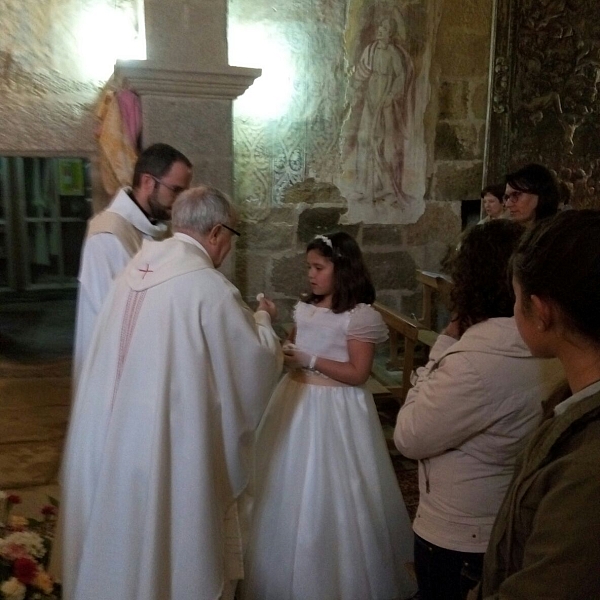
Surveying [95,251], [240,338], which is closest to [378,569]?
[240,338]

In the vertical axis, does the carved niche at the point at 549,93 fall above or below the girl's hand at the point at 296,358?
above

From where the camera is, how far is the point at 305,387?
8.05ft

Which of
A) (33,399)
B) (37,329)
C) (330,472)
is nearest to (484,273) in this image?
(330,472)

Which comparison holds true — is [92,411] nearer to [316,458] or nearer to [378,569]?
[316,458]

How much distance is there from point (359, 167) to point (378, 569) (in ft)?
10.4

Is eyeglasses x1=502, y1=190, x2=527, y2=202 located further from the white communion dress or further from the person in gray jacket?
the person in gray jacket

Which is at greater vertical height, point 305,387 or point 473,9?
point 473,9

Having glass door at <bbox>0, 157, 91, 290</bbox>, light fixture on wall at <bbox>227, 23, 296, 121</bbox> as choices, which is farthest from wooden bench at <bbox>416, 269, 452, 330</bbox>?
glass door at <bbox>0, 157, 91, 290</bbox>

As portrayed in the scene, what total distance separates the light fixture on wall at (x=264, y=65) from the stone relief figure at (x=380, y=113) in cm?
51

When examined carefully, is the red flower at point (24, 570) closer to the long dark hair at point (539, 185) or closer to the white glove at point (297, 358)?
the white glove at point (297, 358)

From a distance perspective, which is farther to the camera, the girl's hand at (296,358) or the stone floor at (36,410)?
the stone floor at (36,410)

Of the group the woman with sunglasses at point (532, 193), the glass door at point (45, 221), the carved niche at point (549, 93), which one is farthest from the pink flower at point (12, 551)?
the glass door at point (45, 221)

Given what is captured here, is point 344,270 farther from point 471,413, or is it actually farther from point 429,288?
point 429,288

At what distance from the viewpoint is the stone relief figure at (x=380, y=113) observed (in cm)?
472
